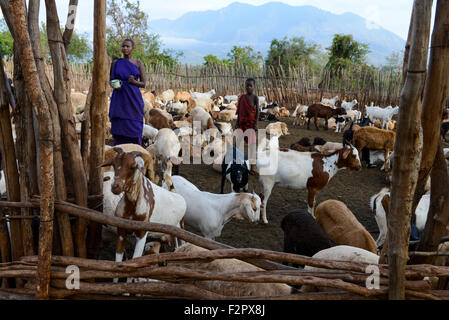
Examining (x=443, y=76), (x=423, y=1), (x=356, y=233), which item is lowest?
(x=356, y=233)

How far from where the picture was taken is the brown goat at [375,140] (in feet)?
32.4

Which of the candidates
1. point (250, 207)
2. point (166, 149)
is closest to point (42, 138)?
point (250, 207)

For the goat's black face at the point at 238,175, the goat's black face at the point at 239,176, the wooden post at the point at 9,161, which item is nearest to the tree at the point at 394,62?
the goat's black face at the point at 238,175

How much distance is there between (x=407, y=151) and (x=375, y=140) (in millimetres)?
8792

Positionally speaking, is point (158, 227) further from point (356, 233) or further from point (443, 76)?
point (356, 233)

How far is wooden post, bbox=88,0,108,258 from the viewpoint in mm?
2771

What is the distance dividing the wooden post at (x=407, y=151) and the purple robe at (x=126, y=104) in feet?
14.0

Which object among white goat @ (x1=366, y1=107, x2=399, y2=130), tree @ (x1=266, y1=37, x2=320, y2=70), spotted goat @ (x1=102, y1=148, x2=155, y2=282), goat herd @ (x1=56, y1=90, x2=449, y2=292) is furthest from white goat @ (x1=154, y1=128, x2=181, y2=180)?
tree @ (x1=266, y1=37, x2=320, y2=70)

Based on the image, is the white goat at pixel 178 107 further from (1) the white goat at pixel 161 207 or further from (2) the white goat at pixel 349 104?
(1) the white goat at pixel 161 207

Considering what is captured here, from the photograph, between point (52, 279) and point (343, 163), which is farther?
point (343, 163)
